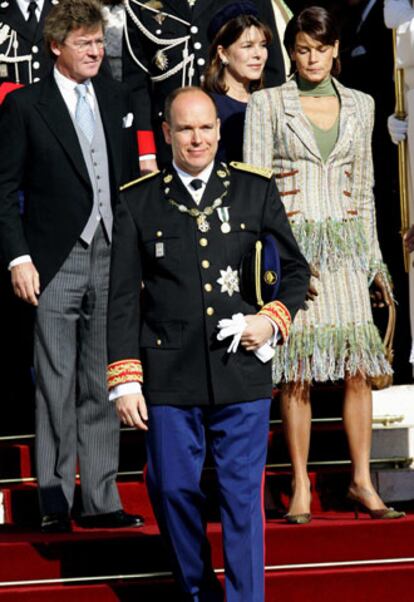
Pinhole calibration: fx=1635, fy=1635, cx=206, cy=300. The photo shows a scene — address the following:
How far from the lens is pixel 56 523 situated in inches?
214

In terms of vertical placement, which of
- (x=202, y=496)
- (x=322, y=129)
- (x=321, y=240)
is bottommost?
(x=202, y=496)

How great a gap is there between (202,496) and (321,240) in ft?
4.22

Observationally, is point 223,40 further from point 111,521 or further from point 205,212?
point 111,521

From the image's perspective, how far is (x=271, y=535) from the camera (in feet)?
17.6

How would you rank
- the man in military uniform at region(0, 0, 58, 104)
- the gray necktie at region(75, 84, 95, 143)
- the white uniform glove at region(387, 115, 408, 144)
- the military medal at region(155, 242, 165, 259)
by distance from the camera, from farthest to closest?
the man in military uniform at region(0, 0, 58, 104) < the white uniform glove at region(387, 115, 408, 144) < the gray necktie at region(75, 84, 95, 143) < the military medal at region(155, 242, 165, 259)

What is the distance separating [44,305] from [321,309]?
945 millimetres

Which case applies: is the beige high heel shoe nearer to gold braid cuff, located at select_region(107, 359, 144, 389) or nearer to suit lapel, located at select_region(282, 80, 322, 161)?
suit lapel, located at select_region(282, 80, 322, 161)

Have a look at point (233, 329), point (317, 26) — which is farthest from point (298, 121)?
point (233, 329)

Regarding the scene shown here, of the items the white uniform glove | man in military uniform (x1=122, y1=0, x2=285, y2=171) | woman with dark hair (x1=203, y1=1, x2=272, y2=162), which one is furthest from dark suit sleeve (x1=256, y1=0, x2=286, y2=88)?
the white uniform glove

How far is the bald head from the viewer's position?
15.2ft

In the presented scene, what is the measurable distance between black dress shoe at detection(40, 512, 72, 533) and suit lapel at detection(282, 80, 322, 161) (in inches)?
59.6

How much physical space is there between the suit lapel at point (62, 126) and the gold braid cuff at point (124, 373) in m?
1.17

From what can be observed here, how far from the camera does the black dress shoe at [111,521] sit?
551 centimetres

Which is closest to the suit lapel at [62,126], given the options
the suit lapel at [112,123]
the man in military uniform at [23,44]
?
the suit lapel at [112,123]
